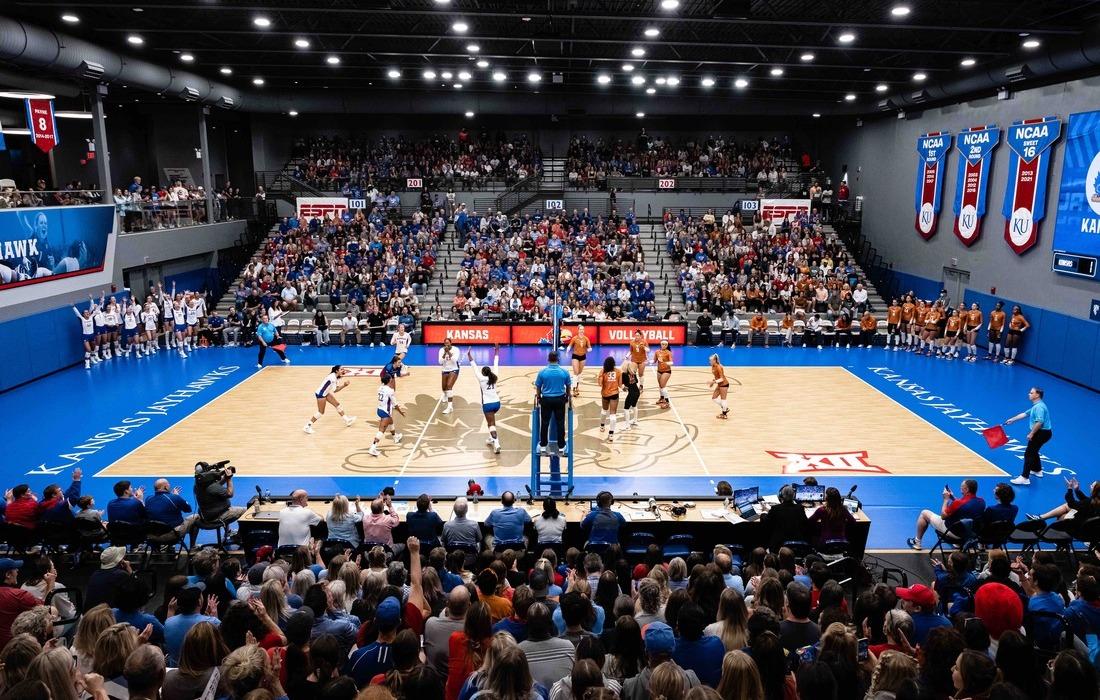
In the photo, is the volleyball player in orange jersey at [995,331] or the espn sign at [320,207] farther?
the espn sign at [320,207]

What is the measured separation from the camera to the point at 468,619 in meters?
5.23

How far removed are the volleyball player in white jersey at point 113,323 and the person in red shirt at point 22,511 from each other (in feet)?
52.2

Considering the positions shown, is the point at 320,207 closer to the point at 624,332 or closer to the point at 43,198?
the point at 43,198

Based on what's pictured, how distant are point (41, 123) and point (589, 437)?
17830mm

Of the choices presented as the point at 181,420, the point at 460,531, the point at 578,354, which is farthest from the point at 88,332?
the point at 460,531

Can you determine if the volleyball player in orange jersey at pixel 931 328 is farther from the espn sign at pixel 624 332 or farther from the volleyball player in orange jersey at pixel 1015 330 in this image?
the espn sign at pixel 624 332

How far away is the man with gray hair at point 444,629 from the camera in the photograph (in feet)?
18.4

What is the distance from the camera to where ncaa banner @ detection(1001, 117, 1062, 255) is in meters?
23.0

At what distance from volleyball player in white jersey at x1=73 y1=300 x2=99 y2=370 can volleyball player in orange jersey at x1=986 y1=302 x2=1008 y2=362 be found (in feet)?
92.9

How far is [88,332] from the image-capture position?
2353 centimetres

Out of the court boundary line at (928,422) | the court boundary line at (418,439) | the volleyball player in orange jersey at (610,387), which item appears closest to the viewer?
the court boundary line at (418,439)

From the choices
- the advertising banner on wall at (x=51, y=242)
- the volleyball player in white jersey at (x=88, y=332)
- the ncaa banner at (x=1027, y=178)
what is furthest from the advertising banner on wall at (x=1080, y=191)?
the advertising banner on wall at (x=51, y=242)

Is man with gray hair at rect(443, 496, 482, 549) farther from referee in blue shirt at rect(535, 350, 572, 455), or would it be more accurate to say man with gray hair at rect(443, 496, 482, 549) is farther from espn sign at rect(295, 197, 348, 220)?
espn sign at rect(295, 197, 348, 220)

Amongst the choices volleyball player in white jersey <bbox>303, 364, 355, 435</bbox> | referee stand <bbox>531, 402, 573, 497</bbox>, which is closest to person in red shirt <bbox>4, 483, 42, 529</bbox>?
volleyball player in white jersey <bbox>303, 364, 355, 435</bbox>
